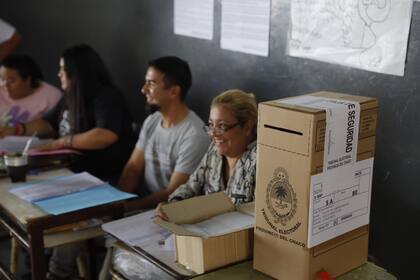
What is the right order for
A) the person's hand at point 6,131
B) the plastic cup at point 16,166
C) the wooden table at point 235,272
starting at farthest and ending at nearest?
the person's hand at point 6,131 → the plastic cup at point 16,166 → the wooden table at point 235,272

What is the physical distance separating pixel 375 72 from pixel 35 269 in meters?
1.41

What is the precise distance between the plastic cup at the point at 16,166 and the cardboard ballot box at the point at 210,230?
3.05ft

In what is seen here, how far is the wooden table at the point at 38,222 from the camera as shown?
2.06 m

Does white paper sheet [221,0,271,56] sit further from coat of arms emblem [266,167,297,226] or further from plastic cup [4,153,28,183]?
coat of arms emblem [266,167,297,226]

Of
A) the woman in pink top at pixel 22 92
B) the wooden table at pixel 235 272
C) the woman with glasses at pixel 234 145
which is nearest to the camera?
the wooden table at pixel 235 272

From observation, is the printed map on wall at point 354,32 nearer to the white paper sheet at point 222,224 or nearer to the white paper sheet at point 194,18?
the white paper sheet at point 194,18

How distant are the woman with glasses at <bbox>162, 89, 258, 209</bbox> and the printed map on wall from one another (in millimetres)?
361

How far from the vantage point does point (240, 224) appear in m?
1.71

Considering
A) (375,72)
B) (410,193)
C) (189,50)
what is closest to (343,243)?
(410,193)

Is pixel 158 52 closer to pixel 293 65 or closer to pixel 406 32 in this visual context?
pixel 293 65

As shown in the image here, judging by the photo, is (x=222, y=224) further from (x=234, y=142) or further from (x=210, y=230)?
(x=234, y=142)

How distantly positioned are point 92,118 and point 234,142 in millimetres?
1081

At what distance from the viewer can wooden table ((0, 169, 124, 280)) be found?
206 centimetres

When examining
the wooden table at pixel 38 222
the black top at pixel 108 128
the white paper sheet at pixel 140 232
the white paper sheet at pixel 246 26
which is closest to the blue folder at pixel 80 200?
the wooden table at pixel 38 222
